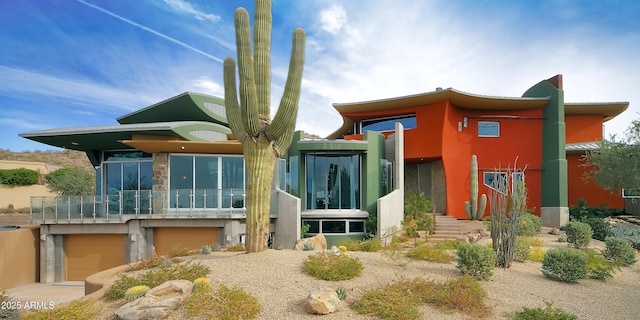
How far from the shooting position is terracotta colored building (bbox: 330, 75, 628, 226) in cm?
1914

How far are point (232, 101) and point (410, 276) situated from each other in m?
6.57

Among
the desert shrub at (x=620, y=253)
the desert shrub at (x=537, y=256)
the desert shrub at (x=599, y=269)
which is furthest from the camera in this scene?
the desert shrub at (x=620, y=253)

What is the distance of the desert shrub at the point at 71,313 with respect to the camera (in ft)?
17.7

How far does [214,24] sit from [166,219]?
8162 mm

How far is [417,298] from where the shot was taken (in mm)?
6328

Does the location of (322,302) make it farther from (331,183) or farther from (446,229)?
(446,229)

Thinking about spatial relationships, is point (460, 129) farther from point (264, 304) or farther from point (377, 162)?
point (264, 304)

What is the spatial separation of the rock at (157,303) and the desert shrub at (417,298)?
9.88 feet

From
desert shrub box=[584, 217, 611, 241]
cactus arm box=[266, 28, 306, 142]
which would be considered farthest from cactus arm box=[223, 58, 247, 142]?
desert shrub box=[584, 217, 611, 241]

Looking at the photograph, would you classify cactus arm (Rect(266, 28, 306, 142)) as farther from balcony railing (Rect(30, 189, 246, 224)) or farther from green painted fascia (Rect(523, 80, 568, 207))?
green painted fascia (Rect(523, 80, 568, 207))

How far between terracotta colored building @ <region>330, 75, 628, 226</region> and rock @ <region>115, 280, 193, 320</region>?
618 inches

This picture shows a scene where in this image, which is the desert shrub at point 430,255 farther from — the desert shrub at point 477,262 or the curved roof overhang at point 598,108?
the curved roof overhang at point 598,108

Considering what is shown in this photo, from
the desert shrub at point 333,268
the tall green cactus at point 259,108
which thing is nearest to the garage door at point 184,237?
the tall green cactus at point 259,108

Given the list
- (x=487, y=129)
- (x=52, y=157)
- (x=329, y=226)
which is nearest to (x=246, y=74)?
(x=329, y=226)
